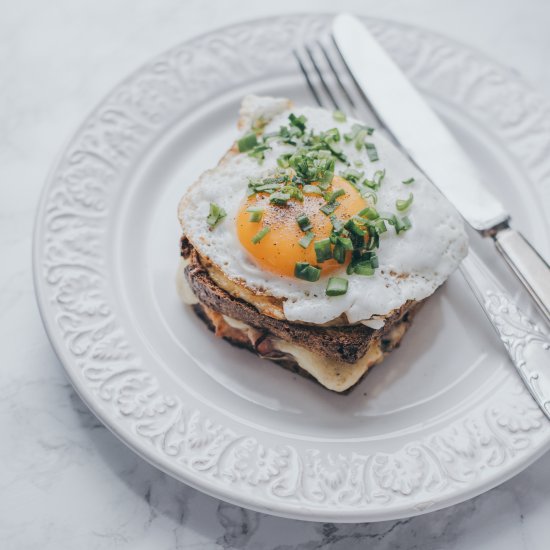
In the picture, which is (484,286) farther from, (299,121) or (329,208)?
(299,121)

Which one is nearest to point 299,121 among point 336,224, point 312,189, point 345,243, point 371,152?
point 371,152

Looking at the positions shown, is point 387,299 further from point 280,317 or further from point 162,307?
point 162,307

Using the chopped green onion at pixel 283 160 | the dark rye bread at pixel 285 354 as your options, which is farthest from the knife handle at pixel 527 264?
the chopped green onion at pixel 283 160

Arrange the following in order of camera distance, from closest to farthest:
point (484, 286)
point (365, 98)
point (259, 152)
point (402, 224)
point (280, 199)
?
1. point (280, 199)
2. point (402, 224)
3. point (259, 152)
4. point (484, 286)
5. point (365, 98)

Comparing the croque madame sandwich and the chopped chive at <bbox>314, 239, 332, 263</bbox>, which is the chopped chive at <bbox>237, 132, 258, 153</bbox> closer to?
the croque madame sandwich

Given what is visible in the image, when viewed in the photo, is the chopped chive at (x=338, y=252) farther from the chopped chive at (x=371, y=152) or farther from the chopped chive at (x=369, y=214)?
the chopped chive at (x=371, y=152)

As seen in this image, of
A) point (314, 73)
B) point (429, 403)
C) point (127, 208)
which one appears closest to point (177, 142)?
point (127, 208)
